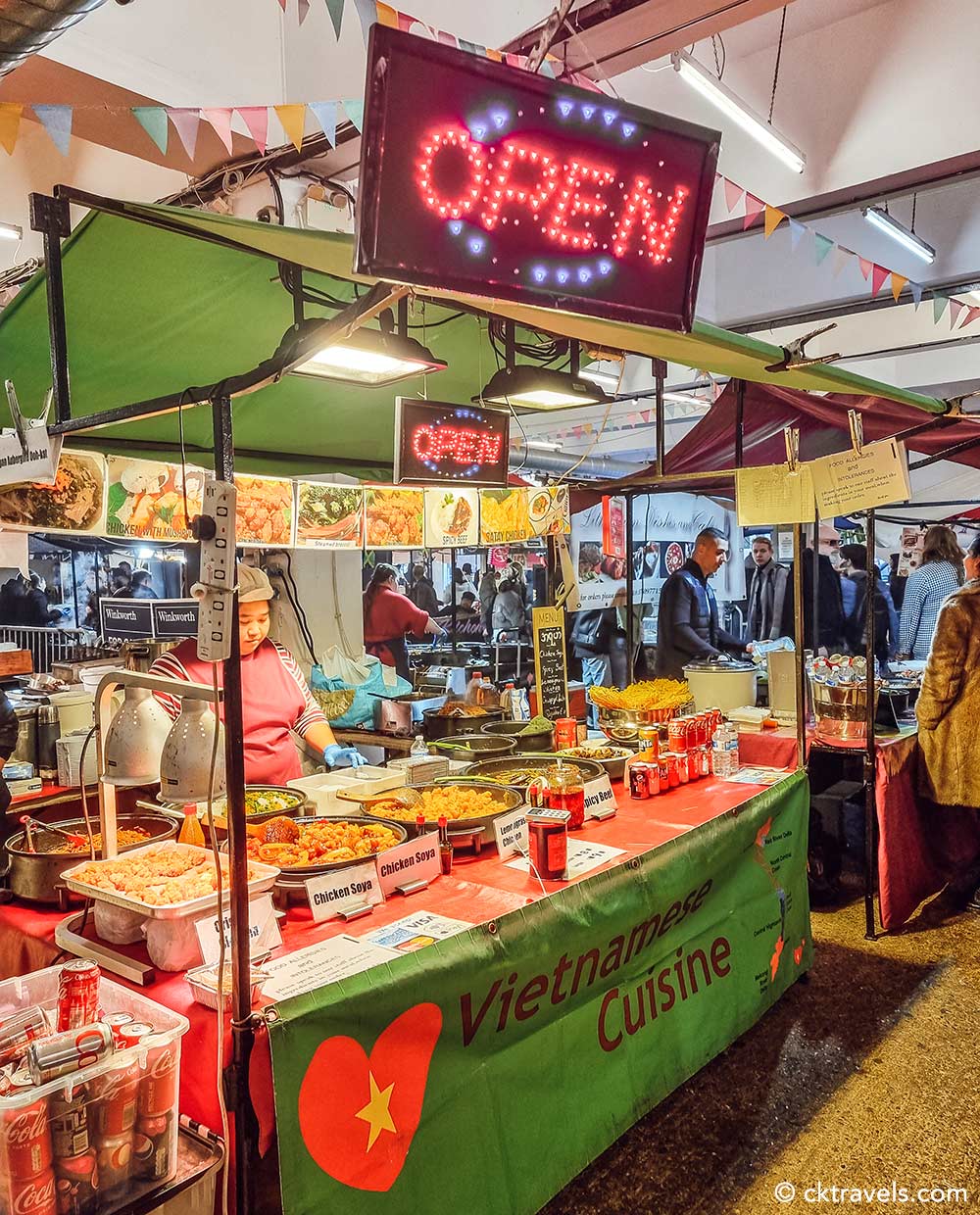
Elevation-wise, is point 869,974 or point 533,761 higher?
point 533,761

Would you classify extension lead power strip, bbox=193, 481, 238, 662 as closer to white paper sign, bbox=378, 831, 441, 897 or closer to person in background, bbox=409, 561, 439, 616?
white paper sign, bbox=378, 831, 441, 897

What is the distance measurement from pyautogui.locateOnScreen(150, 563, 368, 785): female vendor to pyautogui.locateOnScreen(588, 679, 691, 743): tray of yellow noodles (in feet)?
4.29

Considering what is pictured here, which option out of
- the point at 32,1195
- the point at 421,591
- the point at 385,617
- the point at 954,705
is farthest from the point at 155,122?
the point at 421,591

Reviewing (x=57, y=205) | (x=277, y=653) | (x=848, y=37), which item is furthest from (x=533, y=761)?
(x=848, y=37)

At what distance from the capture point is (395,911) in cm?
247

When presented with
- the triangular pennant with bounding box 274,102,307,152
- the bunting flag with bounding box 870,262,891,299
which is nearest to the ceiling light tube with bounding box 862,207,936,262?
the bunting flag with bounding box 870,262,891,299

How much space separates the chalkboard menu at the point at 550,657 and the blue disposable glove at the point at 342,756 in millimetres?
1060

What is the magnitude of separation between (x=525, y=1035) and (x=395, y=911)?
509mm

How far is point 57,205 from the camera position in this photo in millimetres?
2332

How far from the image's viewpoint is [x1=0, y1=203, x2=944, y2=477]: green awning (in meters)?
2.46

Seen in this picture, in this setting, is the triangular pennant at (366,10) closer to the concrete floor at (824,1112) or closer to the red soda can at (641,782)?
the red soda can at (641,782)

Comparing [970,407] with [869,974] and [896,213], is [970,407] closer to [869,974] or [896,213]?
[896,213]

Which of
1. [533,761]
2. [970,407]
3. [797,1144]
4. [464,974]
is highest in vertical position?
[970,407]

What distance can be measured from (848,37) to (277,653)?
5578 mm
